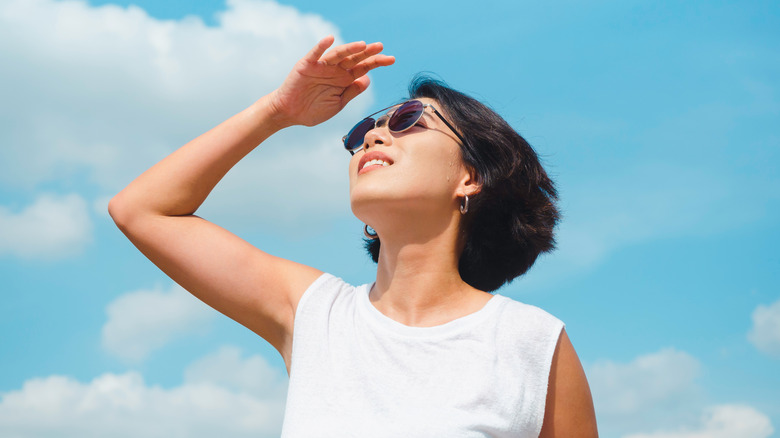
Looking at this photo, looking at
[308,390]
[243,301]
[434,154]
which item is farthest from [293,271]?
[434,154]

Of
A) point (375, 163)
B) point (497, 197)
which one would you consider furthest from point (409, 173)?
point (497, 197)

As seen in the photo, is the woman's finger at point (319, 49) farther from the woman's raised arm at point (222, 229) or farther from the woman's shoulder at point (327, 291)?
the woman's shoulder at point (327, 291)

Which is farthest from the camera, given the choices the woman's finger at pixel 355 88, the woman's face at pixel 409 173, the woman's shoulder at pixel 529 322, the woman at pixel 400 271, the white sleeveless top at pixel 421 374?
the woman's finger at pixel 355 88

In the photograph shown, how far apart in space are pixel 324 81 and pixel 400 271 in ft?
3.97

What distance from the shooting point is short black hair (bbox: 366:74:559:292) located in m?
3.85

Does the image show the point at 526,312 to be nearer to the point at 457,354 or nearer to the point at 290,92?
the point at 457,354

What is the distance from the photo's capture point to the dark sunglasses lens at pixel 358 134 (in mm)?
4113

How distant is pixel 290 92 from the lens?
389 centimetres

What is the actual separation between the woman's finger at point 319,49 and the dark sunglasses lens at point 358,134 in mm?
530

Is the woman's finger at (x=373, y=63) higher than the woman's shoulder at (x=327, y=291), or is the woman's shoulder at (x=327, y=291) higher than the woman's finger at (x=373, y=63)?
the woman's finger at (x=373, y=63)

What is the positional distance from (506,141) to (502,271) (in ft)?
2.77

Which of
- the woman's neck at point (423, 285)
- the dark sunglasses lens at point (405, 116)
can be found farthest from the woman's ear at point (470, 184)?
the dark sunglasses lens at point (405, 116)

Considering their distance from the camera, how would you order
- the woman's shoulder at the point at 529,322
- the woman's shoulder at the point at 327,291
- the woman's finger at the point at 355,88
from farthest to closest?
1. the woman's finger at the point at 355,88
2. the woman's shoulder at the point at 327,291
3. the woman's shoulder at the point at 529,322

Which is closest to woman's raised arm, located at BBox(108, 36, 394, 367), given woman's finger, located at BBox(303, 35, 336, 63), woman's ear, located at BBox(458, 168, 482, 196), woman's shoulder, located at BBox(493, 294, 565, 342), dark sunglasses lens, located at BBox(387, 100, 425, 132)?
woman's finger, located at BBox(303, 35, 336, 63)
